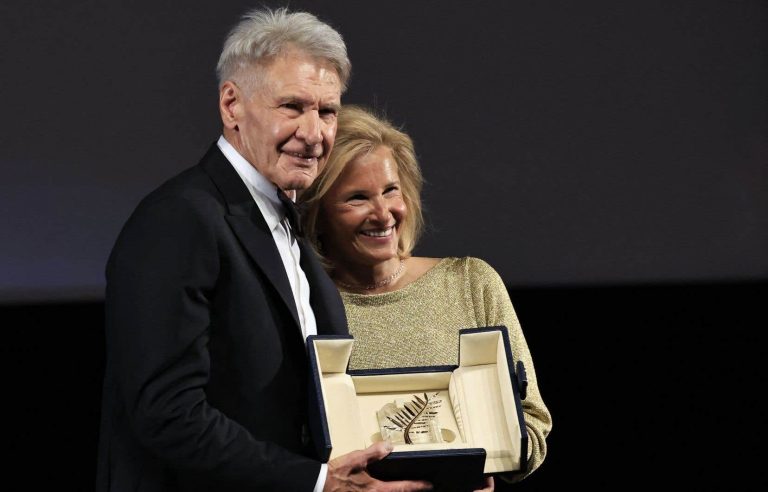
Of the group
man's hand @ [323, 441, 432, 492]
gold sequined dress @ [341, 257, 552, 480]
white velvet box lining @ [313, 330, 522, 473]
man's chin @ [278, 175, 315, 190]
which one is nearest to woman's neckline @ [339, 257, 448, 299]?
gold sequined dress @ [341, 257, 552, 480]

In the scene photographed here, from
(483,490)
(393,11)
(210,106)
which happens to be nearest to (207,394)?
(483,490)

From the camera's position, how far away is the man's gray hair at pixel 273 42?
1.91m

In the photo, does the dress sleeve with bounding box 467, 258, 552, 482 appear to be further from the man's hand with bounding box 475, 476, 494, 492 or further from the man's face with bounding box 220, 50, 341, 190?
the man's face with bounding box 220, 50, 341, 190

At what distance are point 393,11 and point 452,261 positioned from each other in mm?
1294

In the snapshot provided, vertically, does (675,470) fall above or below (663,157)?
below

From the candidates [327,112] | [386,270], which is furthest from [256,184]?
[386,270]

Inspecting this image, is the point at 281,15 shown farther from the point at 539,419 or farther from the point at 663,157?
the point at 663,157

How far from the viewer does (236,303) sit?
178 centimetres

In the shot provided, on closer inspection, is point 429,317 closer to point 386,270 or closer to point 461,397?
point 386,270

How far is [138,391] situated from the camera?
1684mm

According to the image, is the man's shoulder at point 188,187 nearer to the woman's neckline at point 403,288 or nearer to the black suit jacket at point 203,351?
the black suit jacket at point 203,351

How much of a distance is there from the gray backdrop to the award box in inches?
58.2

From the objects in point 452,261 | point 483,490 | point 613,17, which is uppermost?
point 613,17

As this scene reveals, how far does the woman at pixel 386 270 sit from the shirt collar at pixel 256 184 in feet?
1.56
